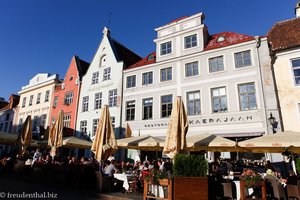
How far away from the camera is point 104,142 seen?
34.3ft

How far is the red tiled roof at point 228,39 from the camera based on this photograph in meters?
17.3

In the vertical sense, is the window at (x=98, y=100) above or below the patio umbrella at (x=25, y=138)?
above

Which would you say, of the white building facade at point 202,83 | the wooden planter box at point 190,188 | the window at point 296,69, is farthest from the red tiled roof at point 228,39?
the wooden planter box at point 190,188

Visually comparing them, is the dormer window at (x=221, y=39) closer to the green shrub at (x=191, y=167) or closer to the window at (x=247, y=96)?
the window at (x=247, y=96)

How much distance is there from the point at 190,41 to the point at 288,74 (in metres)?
7.93

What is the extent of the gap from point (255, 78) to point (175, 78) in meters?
6.20

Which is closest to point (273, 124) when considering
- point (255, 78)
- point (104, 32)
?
point (255, 78)

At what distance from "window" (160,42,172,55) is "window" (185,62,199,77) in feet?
8.39

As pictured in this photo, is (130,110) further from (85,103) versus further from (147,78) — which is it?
(85,103)

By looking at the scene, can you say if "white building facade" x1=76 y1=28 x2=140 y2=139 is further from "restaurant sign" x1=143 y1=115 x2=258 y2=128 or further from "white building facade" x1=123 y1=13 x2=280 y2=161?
"restaurant sign" x1=143 y1=115 x2=258 y2=128

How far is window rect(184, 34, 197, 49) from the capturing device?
19.3 m

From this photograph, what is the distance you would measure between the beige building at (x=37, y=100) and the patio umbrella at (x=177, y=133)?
2227cm

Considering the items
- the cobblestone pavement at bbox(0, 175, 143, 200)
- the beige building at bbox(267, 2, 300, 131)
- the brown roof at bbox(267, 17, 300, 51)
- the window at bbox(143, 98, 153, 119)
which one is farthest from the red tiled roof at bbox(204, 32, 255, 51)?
the cobblestone pavement at bbox(0, 175, 143, 200)

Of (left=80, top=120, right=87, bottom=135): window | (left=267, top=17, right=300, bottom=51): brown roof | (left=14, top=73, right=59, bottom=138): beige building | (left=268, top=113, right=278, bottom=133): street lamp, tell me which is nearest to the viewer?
(left=268, top=113, right=278, bottom=133): street lamp
